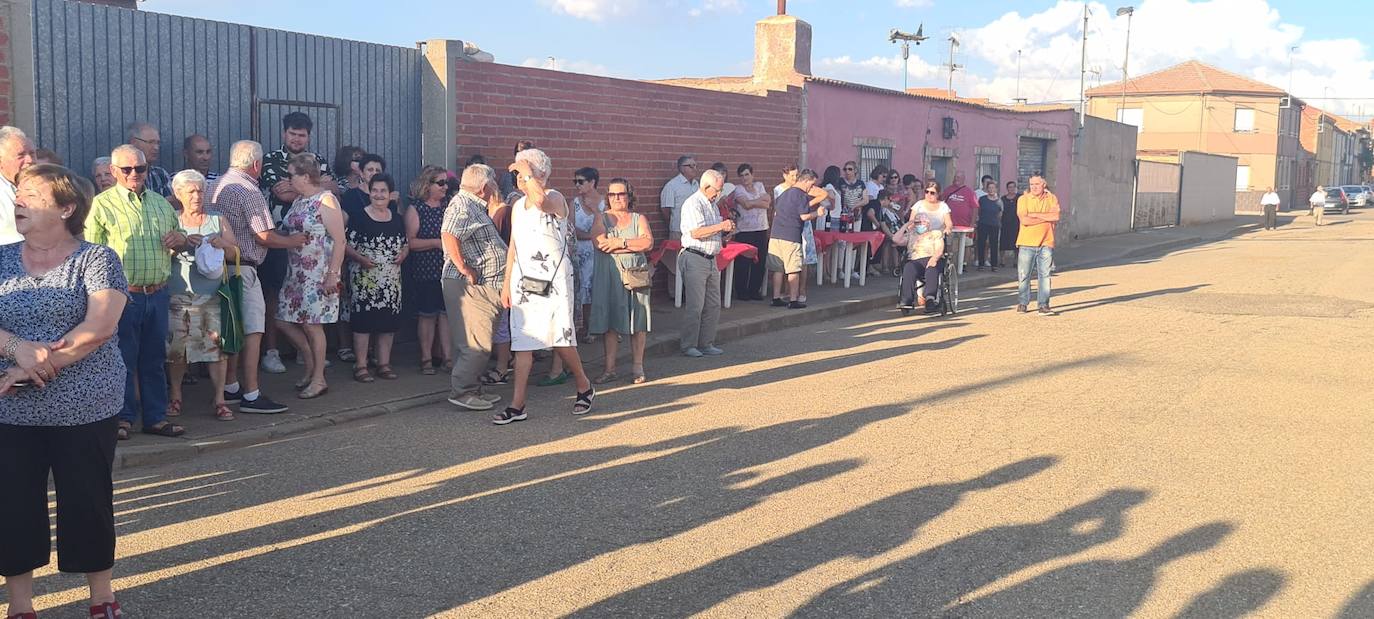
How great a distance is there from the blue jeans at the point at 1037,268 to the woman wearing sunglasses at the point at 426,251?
7.14 meters

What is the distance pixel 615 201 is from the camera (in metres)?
8.78

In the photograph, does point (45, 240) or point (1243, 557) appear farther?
point (1243, 557)

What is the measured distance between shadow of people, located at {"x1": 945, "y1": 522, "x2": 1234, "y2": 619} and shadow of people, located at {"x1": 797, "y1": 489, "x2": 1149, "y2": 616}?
127mm

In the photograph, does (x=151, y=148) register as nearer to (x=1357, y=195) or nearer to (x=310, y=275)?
(x=310, y=275)

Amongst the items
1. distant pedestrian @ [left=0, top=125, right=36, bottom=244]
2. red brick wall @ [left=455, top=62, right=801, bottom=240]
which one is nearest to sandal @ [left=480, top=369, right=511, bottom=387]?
red brick wall @ [left=455, top=62, right=801, bottom=240]

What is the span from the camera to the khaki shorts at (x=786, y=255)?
13.1 meters

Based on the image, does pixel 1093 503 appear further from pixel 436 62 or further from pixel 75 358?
pixel 436 62

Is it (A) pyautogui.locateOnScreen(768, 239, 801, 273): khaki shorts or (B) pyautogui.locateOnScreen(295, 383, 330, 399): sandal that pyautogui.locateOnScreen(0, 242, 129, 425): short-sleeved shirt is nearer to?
(B) pyautogui.locateOnScreen(295, 383, 330, 399): sandal

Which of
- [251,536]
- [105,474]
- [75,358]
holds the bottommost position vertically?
[251,536]

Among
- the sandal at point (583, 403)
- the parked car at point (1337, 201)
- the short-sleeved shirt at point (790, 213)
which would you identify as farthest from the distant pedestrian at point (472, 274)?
the parked car at point (1337, 201)

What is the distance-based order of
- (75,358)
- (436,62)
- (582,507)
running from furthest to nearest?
(436,62) → (582,507) → (75,358)

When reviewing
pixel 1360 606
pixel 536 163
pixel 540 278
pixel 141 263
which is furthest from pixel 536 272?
pixel 1360 606

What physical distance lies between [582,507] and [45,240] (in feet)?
8.71

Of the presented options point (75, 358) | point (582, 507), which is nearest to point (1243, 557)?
point (582, 507)
